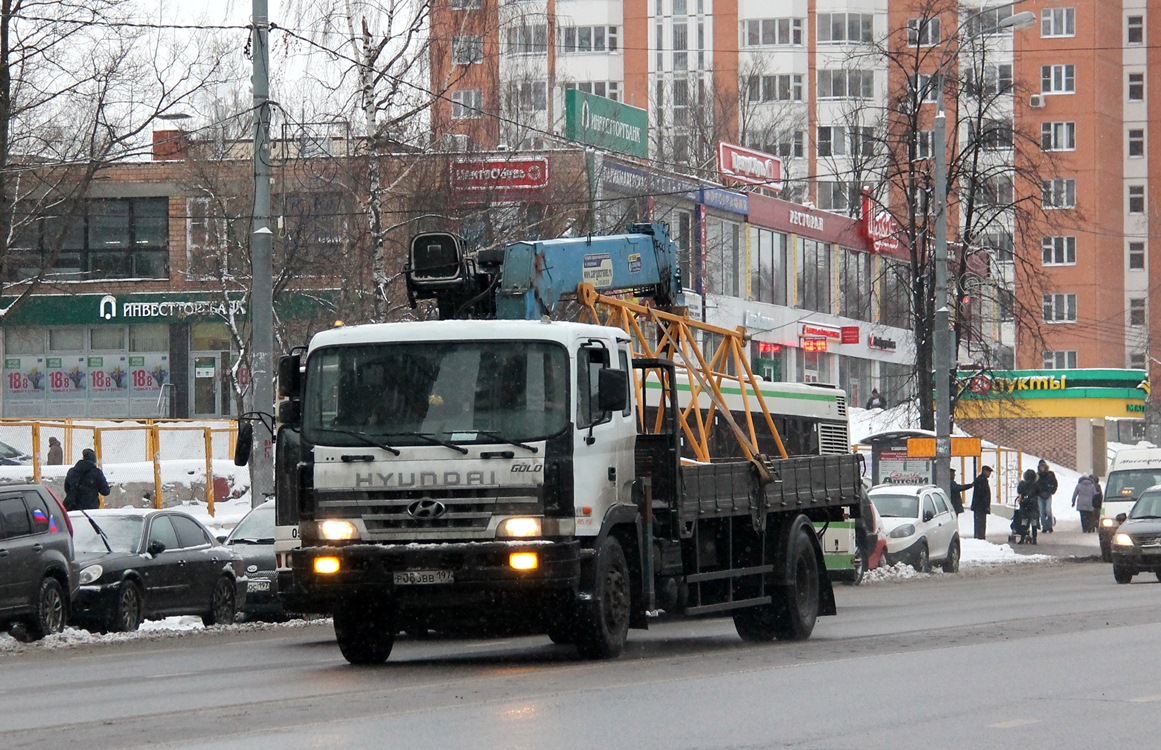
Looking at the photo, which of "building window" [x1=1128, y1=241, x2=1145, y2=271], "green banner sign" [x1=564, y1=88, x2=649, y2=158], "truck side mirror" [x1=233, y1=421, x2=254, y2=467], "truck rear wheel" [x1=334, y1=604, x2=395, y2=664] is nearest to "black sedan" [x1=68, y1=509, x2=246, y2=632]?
"truck side mirror" [x1=233, y1=421, x2=254, y2=467]

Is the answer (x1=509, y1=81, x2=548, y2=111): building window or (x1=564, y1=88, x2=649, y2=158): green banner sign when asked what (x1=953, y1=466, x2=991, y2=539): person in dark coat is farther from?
(x1=564, y1=88, x2=649, y2=158): green banner sign

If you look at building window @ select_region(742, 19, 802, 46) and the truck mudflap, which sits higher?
building window @ select_region(742, 19, 802, 46)

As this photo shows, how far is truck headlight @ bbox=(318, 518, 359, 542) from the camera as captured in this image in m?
14.2

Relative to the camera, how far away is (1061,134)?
98500mm

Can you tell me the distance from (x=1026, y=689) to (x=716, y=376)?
6.20 meters

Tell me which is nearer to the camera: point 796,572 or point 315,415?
point 315,415

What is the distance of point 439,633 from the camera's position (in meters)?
20.0

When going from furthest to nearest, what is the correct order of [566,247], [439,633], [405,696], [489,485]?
[439,633] < [566,247] < [489,485] < [405,696]

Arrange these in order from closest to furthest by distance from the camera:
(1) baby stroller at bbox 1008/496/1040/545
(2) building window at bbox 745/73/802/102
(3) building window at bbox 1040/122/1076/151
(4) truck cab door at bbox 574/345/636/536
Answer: (4) truck cab door at bbox 574/345/636/536 < (1) baby stroller at bbox 1008/496/1040/545 < (2) building window at bbox 745/73/802/102 < (3) building window at bbox 1040/122/1076/151

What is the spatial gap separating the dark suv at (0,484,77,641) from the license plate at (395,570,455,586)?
5.87m

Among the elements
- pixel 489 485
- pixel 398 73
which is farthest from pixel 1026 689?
pixel 398 73

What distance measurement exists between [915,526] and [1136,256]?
242 feet

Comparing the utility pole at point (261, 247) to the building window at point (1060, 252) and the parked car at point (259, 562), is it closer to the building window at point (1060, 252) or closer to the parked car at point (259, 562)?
the parked car at point (259, 562)

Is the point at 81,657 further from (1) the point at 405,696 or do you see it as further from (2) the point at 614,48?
(2) the point at 614,48
